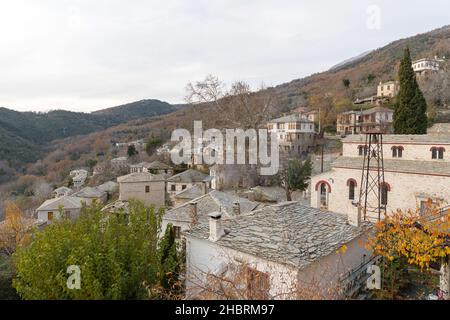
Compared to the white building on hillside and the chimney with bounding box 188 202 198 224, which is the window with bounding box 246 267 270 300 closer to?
the chimney with bounding box 188 202 198 224

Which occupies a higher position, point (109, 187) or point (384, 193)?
point (384, 193)

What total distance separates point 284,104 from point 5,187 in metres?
67.9

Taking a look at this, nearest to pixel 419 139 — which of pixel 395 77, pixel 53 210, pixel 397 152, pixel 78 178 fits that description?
pixel 397 152

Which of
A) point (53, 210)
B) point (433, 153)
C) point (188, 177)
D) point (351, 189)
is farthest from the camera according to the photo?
point (188, 177)

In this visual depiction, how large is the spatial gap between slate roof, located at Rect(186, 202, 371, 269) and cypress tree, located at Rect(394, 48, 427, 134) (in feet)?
69.2

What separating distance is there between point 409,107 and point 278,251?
26636mm

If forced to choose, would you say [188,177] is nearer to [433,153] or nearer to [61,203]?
[61,203]

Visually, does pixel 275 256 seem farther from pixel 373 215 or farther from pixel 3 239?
pixel 3 239

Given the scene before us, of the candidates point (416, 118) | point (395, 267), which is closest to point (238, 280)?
point (395, 267)

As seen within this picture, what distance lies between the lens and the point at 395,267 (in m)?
10.2

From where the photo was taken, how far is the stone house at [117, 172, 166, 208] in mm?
34062

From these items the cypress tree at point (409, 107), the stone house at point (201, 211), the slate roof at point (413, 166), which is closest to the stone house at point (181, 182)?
the stone house at point (201, 211)

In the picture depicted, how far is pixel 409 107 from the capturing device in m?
28.6

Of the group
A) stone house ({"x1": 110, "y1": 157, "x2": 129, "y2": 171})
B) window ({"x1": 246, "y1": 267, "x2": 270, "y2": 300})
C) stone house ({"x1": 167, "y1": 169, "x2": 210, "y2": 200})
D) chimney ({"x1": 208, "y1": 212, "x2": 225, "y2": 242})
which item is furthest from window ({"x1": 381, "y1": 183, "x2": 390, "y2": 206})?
stone house ({"x1": 110, "y1": 157, "x2": 129, "y2": 171})
